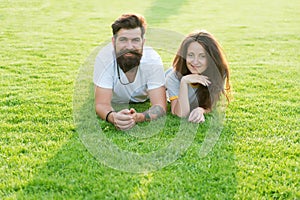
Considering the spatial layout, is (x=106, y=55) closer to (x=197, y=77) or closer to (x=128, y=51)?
(x=128, y=51)

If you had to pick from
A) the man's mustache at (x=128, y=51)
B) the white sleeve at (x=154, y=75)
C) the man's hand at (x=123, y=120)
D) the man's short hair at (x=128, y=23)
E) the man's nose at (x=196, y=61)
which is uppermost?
the man's short hair at (x=128, y=23)

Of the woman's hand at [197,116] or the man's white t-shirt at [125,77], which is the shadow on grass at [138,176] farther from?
the man's white t-shirt at [125,77]

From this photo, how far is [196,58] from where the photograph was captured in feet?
12.5

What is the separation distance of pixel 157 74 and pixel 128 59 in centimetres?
33

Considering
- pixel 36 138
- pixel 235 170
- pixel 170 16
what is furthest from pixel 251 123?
pixel 170 16

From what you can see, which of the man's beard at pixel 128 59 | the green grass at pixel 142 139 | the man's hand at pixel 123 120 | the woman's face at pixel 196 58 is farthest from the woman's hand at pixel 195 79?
the man's hand at pixel 123 120

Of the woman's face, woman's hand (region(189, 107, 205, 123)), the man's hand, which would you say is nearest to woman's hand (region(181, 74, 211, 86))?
the woman's face

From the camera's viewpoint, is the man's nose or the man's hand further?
the man's nose

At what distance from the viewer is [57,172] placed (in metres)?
2.77

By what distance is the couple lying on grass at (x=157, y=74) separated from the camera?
377 centimetres

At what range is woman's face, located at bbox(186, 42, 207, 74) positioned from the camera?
12.4 feet

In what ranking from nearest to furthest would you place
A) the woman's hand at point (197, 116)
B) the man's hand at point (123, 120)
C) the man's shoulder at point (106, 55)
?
1. the man's hand at point (123, 120)
2. the woman's hand at point (197, 116)
3. the man's shoulder at point (106, 55)

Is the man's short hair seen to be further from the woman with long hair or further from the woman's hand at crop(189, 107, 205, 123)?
the woman's hand at crop(189, 107, 205, 123)

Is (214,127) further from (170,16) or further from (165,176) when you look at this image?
(170,16)
